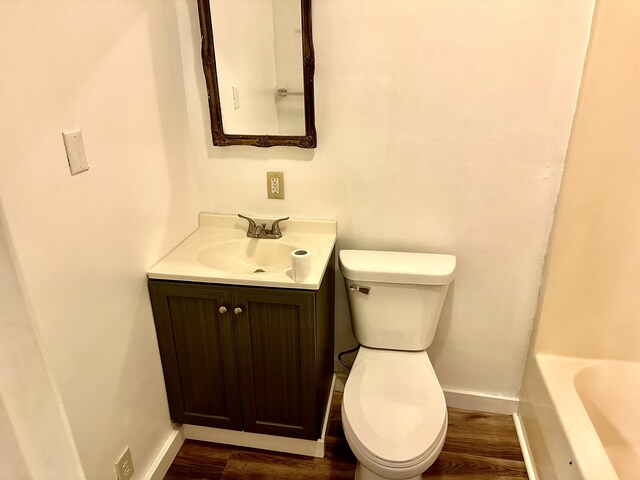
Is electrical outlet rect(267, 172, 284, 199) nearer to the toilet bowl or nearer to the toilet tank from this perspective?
the toilet tank

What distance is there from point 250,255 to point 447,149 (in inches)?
35.2

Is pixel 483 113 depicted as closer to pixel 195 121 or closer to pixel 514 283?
pixel 514 283

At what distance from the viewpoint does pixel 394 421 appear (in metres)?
1.47

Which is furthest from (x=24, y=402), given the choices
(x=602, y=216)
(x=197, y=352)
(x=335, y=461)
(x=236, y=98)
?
(x=602, y=216)

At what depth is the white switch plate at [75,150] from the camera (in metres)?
1.16

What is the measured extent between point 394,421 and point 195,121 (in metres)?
1.37

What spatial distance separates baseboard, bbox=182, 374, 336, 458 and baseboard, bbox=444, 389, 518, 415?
63 cm

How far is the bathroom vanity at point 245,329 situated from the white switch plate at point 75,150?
0.49m

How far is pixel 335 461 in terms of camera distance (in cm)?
186

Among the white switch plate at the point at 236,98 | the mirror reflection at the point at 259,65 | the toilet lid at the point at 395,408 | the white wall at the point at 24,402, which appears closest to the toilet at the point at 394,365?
the toilet lid at the point at 395,408

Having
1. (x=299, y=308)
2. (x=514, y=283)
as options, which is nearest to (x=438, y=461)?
(x=514, y=283)

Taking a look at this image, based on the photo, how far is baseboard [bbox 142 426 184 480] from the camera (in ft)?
5.59

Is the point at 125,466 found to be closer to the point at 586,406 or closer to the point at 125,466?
the point at 125,466

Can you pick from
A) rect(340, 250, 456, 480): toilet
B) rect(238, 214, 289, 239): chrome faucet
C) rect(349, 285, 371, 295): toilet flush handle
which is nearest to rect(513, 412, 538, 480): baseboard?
rect(340, 250, 456, 480): toilet
